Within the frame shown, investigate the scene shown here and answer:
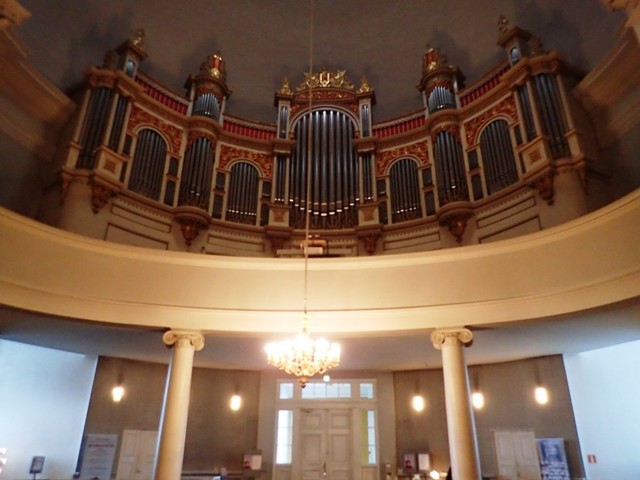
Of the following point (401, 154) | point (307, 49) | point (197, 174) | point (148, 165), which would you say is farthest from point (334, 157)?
point (148, 165)

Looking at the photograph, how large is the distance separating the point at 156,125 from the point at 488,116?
756cm

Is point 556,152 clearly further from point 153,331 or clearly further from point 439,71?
point 153,331

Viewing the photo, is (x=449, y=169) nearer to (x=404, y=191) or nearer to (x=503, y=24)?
(x=404, y=191)

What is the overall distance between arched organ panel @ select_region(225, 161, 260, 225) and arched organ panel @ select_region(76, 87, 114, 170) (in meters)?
2.94

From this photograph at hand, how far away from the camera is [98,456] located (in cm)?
912

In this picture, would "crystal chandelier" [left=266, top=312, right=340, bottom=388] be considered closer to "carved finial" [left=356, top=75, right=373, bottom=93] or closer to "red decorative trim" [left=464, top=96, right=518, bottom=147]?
"red decorative trim" [left=464, top=96, right=518, bottom=147]

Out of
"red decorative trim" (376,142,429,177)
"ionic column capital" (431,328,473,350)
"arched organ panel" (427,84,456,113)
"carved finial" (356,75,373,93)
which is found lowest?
"ionic column capital" (431,328,473,350)

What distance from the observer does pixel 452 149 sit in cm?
1045

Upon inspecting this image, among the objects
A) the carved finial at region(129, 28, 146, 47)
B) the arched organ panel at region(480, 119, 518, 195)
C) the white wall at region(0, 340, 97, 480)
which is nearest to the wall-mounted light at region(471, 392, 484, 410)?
the arched organ panel at region(480, 119, 518, 195)

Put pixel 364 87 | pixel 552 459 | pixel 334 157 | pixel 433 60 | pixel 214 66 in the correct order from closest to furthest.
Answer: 1. pixel 552 459
2. pixel 334 157
3. pixel 433 60
4. pixel 214 66
5. pixel 364 87

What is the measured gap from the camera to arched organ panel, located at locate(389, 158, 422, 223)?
34.1 ft

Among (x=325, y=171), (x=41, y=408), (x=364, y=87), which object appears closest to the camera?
(x=41, y=408)

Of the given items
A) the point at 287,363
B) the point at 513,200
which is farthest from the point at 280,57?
the point at 287,363

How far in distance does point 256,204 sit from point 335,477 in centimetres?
633
